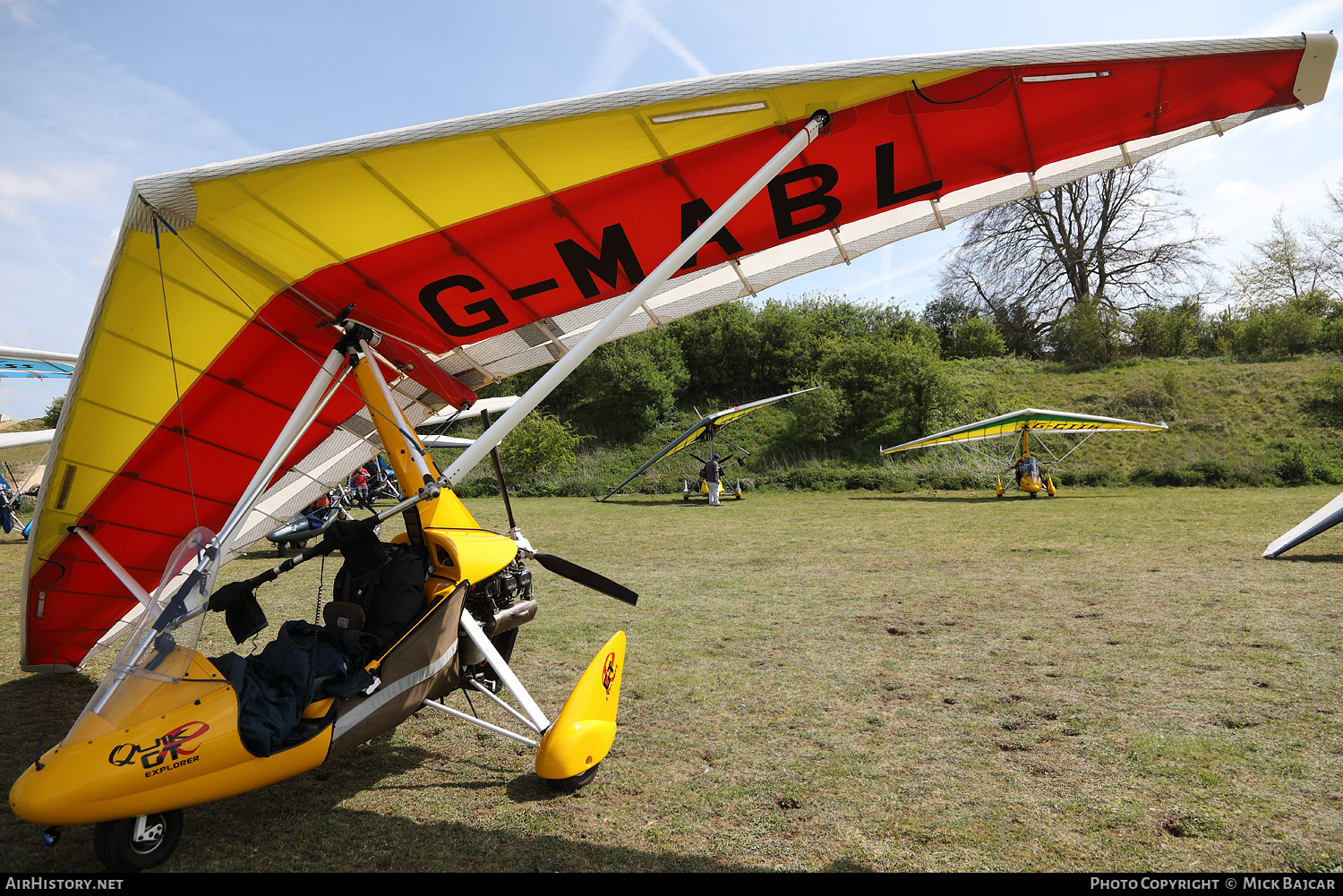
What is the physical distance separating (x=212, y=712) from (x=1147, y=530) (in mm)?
12801

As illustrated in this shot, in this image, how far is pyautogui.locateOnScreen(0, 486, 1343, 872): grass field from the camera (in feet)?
9.16

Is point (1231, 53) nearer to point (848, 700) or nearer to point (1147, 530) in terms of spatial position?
point (848, 700)

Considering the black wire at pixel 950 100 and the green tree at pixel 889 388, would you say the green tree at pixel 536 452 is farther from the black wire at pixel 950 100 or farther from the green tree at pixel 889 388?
the black wire at pixel 950 100

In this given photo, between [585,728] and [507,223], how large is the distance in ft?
8.88

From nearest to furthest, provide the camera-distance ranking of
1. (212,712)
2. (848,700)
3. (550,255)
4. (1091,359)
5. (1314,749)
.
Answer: (212,712) < (1314,749) < (550,255) < (848,700) < (1091,359)

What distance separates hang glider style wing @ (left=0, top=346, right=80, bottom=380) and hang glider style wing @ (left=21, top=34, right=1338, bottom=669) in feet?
33.0

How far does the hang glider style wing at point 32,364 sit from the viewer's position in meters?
12.0

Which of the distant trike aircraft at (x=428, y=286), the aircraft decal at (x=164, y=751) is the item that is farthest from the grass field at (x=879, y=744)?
the aircraft decal at (x=164, y=751)

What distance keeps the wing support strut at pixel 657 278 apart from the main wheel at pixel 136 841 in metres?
1.92

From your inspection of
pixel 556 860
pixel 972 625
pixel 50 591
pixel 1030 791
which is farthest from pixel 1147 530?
pixel 50 591

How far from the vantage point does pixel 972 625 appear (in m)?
6.09

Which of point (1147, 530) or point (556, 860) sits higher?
point (556, 860)

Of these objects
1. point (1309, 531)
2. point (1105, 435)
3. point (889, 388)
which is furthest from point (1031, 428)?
point (1309, 531)

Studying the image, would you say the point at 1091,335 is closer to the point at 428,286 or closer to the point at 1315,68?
the point at 1315,68
